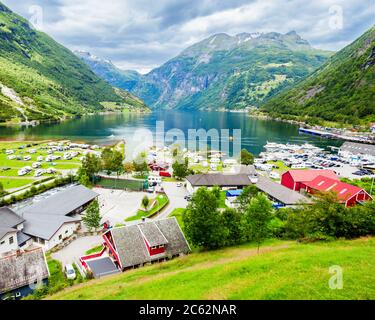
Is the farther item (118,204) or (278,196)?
(118,204)

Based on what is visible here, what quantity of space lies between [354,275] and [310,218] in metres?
16.0

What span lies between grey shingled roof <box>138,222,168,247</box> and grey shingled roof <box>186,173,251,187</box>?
26.7 meters

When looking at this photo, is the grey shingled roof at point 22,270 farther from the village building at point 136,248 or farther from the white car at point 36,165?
the white car at point 36,165

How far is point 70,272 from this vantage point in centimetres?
3103

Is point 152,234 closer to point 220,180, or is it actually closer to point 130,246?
point 130,246

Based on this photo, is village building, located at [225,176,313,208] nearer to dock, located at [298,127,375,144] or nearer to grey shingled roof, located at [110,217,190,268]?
grey shingled roof, located at [110,217,190,268]

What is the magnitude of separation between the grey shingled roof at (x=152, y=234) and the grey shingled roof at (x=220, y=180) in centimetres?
2667

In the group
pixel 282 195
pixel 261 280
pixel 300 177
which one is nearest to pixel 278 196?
pixel 282 195

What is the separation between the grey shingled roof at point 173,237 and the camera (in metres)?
33.8

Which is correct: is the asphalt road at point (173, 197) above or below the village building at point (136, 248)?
below

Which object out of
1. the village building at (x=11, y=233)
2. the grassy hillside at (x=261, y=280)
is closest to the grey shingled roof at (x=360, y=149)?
the grassy hillside at (x=261, y=280)

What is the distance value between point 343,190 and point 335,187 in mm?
1467

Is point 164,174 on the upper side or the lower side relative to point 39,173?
lower
